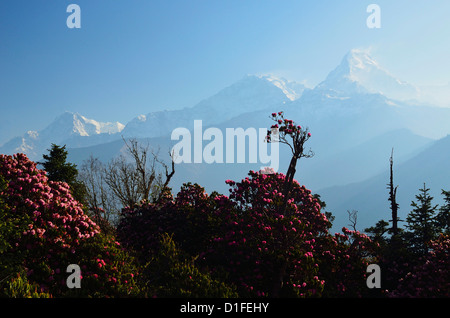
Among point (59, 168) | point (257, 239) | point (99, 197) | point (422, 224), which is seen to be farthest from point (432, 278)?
point (99, 197)

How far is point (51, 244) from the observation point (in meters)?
10.8

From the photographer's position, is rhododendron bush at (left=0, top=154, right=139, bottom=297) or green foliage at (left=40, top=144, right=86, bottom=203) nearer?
rhododendron bush at (left=0, top=154, right=139, bottom=297)

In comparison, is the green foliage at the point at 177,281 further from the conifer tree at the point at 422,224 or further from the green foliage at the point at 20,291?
the conifer tree at the point at 422,224

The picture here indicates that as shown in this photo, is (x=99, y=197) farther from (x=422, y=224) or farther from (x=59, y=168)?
(x=422, y=224)

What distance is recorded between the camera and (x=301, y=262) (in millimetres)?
11875

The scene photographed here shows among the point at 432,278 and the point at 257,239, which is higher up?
the point at 257,239

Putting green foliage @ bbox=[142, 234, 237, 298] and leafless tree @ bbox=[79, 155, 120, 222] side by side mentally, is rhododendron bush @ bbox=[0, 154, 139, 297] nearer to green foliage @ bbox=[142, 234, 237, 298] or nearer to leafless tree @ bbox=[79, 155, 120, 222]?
green foliage @ bbox=[142, 234, 237, 298]

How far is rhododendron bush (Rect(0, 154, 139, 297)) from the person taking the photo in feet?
31.8

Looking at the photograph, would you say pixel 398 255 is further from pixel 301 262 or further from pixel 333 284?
pixel 301 262

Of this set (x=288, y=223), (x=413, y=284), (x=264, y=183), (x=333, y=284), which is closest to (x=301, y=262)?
(x=288, y=223)

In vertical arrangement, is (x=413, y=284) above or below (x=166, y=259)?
below

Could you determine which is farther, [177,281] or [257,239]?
[257,239]

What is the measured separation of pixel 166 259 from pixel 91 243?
2.67 m

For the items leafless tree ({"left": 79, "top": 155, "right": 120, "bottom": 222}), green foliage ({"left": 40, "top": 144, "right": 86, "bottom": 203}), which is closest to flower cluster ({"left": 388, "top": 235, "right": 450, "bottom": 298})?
leafless tree ({"left": 79, "top": 155, "right": 120, "bottom": 222})
